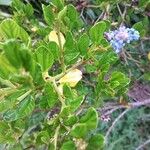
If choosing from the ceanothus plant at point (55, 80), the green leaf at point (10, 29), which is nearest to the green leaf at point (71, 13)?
the ceanothus plant at point (55, 80)

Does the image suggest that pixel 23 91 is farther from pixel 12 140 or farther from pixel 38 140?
pixel 12 140

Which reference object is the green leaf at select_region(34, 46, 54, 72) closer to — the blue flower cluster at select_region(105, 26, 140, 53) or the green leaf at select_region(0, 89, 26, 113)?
the green leaf at select_region(0, 89, 26, 113)

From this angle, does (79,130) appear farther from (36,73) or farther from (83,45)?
(83,45)

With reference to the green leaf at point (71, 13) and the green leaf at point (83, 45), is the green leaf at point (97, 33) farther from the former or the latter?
the green leaf at point (71, 13)

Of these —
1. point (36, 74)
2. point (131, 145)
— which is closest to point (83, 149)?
point (36, 74)

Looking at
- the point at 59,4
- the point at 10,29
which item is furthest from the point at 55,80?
the point at 59,4
